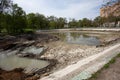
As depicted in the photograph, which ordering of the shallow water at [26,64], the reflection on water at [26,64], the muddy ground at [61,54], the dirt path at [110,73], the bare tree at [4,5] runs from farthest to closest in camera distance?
1. the bare tree at [4,5]
2. the reflection on water at [26,64]
3. the shallow water at [26,64]
4. the muddy ground at [61,54]
5. the dirt path at [110,73]

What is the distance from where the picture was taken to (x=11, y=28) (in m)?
48.3

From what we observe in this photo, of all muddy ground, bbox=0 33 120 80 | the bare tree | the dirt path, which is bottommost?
muddy ground, bbox=0 33 120 80

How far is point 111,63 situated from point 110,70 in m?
1.65

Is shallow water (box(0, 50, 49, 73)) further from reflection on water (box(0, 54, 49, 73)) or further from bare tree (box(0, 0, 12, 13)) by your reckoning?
bare tree (box(0, 0, 12, 13))

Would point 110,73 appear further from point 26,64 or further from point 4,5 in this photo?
point 4,5

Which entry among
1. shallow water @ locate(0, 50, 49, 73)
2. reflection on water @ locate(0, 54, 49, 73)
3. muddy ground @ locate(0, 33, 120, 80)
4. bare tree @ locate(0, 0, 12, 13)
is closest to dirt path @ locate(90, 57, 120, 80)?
muddy ground @ locate(0, 33, 120, 80)

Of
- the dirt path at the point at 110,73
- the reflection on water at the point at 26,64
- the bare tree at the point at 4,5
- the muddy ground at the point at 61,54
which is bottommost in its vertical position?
the reflection on water at the point at 26,64

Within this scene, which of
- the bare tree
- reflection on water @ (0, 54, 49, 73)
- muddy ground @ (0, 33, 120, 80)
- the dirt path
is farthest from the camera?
the bare tree

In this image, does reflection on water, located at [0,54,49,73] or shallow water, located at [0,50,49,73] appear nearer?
shallow water, located at [0,50,49,73]

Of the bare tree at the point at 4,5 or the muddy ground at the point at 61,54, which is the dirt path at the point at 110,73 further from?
the bare tree at the point at 4,5

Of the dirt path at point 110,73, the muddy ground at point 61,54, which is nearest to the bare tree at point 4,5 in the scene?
the muddy ground at point 61,54

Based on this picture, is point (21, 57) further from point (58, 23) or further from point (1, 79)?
point (58, 23)

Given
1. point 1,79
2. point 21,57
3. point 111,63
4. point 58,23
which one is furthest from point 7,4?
point 58,23

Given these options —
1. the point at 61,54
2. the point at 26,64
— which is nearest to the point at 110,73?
the point at 26,64
